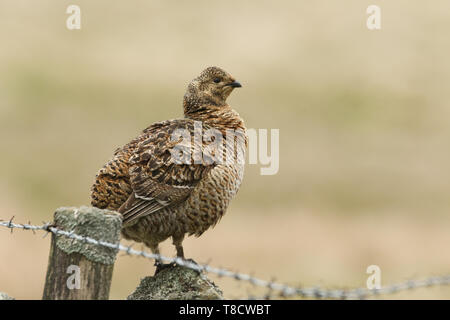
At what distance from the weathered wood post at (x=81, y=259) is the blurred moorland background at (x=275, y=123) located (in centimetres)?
689

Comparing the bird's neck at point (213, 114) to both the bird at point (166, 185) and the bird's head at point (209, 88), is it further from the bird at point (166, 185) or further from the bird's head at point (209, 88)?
the bird at point (166, 185)

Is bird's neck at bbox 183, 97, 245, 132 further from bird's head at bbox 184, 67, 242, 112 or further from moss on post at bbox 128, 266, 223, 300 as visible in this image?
moss on post at bbox 128, 266, 223, 300

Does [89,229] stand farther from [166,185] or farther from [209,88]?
[209,88]

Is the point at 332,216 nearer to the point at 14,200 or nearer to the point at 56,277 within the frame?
the point at 14,200

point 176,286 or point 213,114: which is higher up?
point 213,114

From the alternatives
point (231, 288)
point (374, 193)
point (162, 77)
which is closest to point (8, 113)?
point (162, 77)

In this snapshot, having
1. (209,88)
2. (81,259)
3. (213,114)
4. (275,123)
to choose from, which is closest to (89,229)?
(81,259)

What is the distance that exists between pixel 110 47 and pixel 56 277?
93.2 ft

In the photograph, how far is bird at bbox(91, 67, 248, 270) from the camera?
6625 millimetres

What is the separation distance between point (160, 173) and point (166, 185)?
0.38ft

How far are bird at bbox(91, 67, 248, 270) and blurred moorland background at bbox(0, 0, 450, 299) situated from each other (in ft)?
16.4

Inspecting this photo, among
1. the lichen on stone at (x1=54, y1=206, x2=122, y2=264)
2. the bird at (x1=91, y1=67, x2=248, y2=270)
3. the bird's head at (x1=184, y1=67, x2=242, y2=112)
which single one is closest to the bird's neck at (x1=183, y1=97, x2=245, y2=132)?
the bird's head at (x1=184, y1=67, x2=242, y2=112)

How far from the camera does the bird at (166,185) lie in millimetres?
6625

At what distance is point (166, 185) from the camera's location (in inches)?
262
